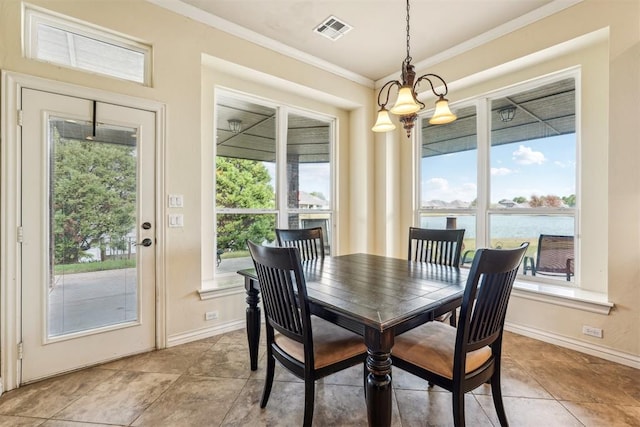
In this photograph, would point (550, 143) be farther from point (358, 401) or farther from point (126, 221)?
point (126, 221)

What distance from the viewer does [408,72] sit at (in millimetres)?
1862

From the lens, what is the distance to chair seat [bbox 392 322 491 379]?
4.73ft

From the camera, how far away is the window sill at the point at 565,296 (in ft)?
7.79

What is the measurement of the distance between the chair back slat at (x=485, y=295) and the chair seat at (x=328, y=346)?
552 mm

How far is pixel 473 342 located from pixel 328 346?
0.71 m

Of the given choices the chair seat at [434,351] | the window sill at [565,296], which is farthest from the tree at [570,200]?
the chair seat at [434,351]

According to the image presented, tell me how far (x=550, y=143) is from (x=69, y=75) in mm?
4193

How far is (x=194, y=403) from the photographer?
1830mm

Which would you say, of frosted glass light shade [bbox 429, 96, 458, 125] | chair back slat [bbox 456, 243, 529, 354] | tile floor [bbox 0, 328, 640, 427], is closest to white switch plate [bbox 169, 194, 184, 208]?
tile floor [bbox 0, 328, 640, 427]

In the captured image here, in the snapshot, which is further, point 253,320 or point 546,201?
point 546,201

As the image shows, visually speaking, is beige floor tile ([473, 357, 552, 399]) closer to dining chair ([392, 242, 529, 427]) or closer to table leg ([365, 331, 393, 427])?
dining chair ([392, 242, 529, 427])

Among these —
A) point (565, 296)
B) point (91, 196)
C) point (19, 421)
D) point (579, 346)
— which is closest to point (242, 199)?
point (91, 196)

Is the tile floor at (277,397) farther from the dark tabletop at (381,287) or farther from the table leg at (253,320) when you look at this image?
the dark tabletop at (381,287)

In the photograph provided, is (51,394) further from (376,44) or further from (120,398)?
(376,44)
